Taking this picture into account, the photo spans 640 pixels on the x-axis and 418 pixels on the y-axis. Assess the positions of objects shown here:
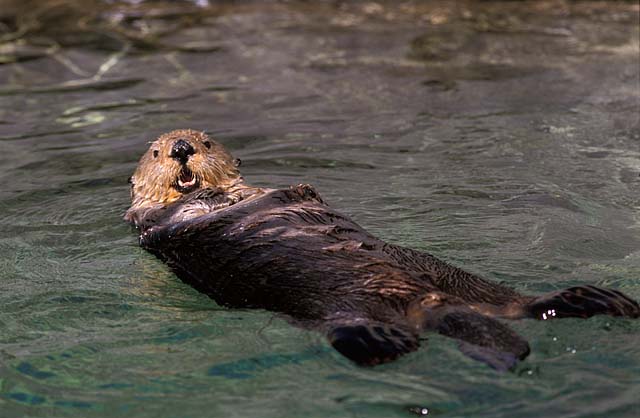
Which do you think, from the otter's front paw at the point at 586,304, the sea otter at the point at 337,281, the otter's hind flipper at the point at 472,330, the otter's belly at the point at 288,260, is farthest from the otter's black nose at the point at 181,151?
the otter's front paw at the point at 586,304

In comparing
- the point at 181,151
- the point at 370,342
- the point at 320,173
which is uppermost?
the point at 181,151

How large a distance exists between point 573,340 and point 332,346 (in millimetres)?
830

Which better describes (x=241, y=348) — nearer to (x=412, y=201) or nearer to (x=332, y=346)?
(x=332, y=346)

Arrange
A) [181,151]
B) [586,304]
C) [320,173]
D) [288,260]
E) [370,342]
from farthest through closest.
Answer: [320,173] → [181,151] → [288,260] → [586,304] → [370,342]

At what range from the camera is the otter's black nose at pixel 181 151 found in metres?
5.40

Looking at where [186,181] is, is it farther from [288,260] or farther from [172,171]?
[288,260]

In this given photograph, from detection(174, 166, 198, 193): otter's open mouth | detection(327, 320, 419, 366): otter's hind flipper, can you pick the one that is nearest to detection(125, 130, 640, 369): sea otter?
detection(327, 320, 419, 366): otter's hind flipper

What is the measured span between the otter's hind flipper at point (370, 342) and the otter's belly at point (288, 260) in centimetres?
30

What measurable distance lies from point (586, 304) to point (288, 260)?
1165 millimetres

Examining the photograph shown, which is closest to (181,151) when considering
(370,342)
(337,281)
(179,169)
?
(179,169)

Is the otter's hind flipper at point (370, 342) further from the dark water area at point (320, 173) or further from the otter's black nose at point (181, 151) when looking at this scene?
the otter's black nose at point (181, 151)

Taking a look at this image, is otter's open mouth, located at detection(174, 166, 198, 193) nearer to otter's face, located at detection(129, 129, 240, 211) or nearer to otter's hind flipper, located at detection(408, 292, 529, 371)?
otter's face, located at detection(129, 129, 240, 211)

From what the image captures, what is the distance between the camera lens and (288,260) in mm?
4055

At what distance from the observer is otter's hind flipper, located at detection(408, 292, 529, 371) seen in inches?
129
